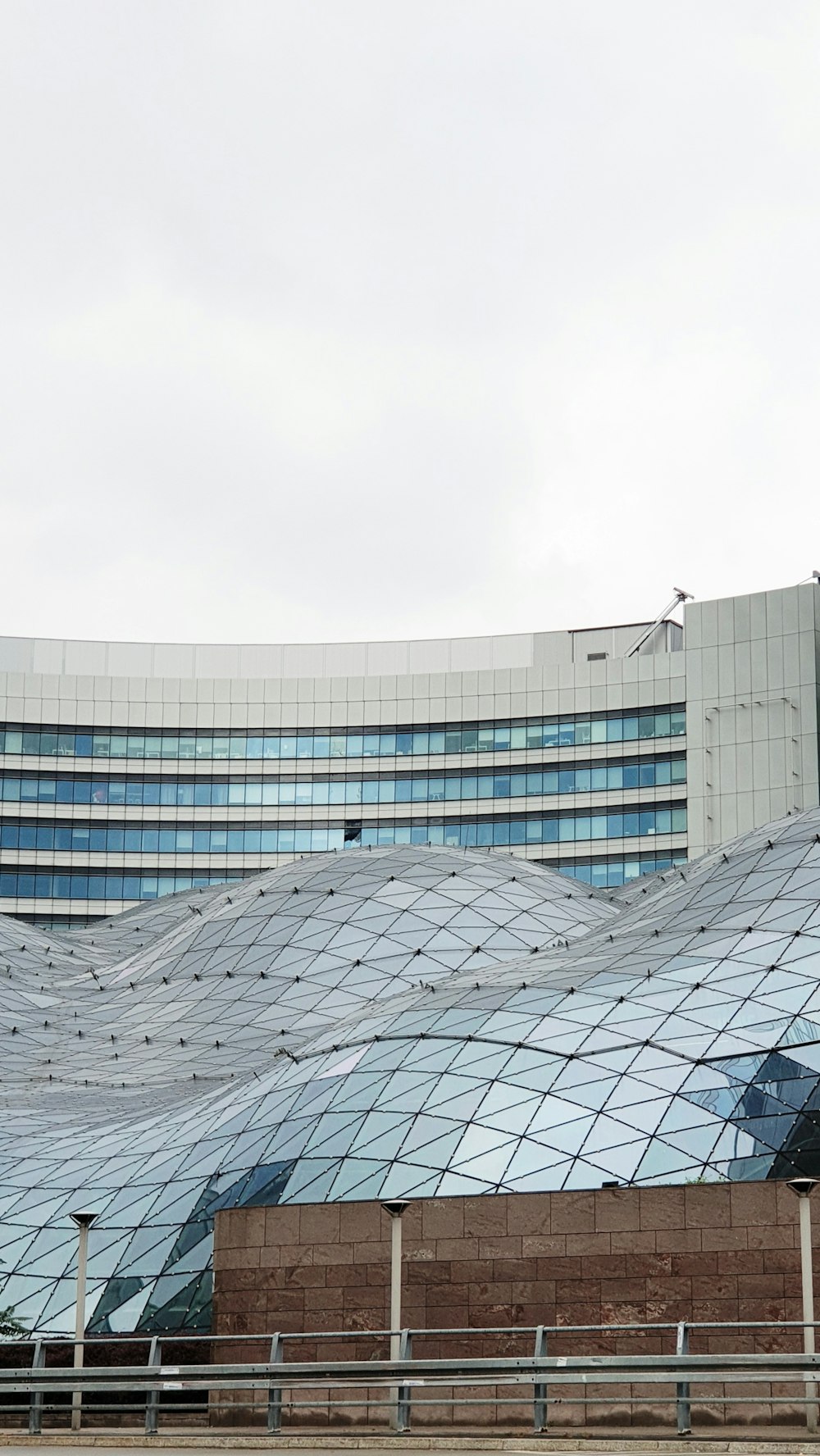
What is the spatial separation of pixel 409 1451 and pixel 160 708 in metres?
106

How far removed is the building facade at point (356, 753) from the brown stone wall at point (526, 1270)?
79242 millimetres

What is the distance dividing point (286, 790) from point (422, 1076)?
282 ft

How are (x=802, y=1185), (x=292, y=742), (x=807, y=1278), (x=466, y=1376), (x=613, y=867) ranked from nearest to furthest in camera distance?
(x=807, y=1278), (x=802, y=1185), (x=466, y=1376), (x=613, y=867), (x=292, y=742)

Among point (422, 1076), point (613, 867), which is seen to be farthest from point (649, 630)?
point (422, 1076)

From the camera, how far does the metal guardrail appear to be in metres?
24.8

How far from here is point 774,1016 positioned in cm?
3938

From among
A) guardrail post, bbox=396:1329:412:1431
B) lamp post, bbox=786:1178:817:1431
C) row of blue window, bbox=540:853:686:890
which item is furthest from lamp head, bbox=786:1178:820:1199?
row of blue window, bbox=540:853:686:890

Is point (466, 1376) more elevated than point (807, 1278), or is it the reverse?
point (807, 1278)

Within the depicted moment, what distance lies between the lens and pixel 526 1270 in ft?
113

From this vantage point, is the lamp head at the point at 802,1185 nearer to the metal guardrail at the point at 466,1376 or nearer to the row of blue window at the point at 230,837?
the metal guardrail at the point at 466,1376

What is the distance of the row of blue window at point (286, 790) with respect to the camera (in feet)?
398

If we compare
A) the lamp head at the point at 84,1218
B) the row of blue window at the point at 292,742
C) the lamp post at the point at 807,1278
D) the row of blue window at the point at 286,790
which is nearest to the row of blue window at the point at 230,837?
the row of blue window at the point at 286,790

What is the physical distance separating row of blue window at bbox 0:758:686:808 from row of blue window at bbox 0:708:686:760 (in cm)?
179

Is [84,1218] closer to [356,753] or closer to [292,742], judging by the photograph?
[356,753]
